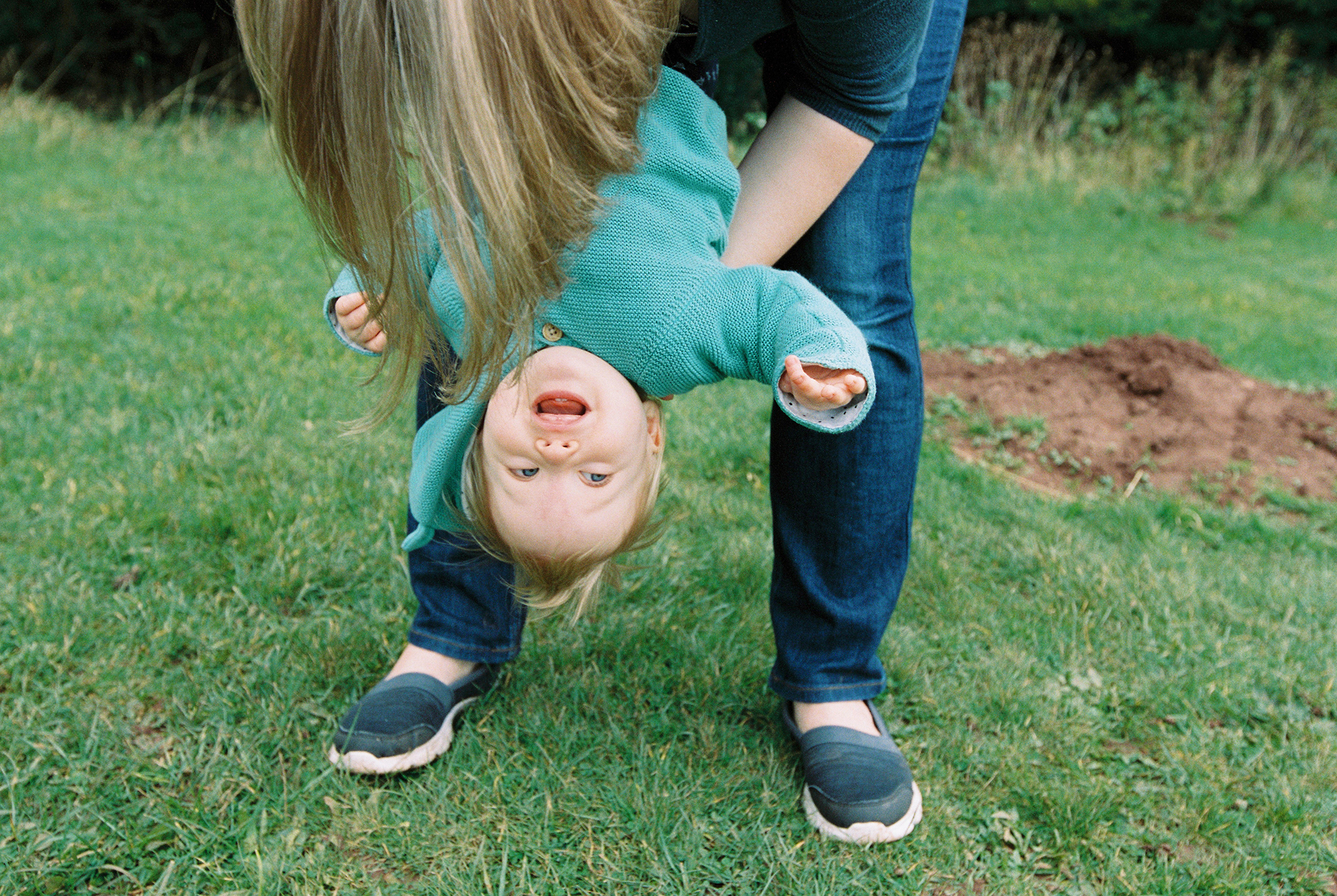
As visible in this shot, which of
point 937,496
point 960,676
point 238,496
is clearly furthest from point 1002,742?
point 238,496

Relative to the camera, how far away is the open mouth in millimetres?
1240

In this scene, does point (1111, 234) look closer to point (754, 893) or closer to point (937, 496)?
point (937, 496)

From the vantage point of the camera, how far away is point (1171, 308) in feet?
16.4

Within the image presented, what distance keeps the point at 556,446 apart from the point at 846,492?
581 millimetres

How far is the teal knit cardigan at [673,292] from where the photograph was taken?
1.19 m

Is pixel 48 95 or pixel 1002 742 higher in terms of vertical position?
pixel 1002 742

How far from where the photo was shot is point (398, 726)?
1.68 m

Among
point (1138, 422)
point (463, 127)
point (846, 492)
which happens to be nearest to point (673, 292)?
point (463, 127)

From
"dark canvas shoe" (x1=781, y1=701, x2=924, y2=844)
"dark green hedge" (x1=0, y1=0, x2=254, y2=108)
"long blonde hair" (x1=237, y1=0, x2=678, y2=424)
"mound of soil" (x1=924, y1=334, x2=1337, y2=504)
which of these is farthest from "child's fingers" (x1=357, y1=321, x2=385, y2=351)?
"dark green hedge" (x1=0, y1=0, x2=254, y2=108)

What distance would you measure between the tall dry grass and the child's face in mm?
8127

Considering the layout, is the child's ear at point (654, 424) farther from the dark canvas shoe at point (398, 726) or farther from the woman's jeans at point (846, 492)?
the dark canvas shoe at point (398, 726)

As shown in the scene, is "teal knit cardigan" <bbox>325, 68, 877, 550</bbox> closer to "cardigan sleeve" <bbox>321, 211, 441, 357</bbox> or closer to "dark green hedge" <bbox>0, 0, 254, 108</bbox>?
"cardigan sleeve" <bbox>321, 211, 441, 357</bbox>

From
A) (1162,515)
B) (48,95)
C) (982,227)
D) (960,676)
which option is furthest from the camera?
(48,95)

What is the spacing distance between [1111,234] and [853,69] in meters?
6.77
